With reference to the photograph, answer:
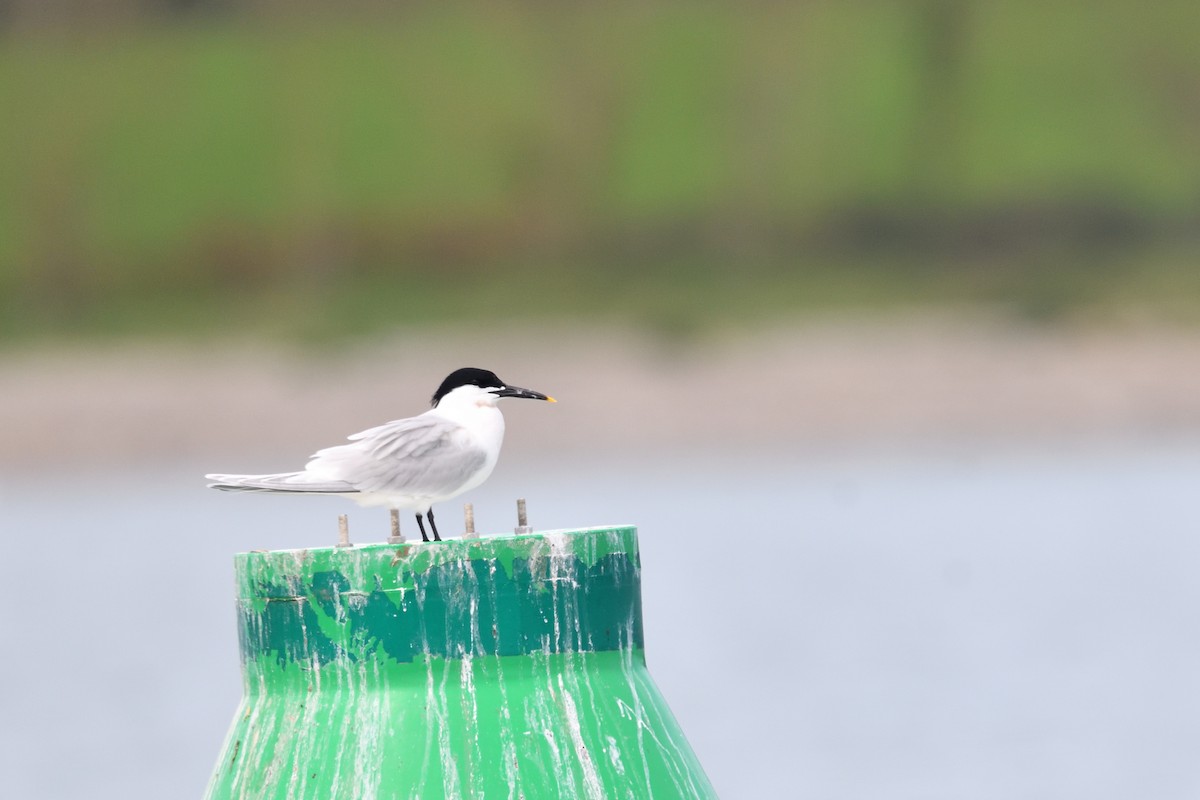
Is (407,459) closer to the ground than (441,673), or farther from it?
farther from it

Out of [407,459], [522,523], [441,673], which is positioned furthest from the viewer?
[407,459]

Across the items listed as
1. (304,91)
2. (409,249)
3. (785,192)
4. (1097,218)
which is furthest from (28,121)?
(1097,218)

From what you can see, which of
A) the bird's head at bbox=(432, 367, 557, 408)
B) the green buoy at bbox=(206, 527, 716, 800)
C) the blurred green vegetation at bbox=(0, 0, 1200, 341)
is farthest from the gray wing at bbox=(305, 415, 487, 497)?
the blurred green vegetation at bbox=(0, 0, 1200, 341)

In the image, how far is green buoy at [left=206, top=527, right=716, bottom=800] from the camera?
2.31 m

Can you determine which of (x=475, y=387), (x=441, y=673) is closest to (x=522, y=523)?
(x=441, y=673)

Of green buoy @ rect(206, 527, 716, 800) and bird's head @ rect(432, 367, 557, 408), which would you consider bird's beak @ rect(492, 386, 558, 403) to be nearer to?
bird's head @ rect(432, 367, 557, 408)

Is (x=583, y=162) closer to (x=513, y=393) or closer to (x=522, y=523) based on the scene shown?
(x=513, y=393)

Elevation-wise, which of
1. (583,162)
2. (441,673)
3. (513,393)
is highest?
(583,162)

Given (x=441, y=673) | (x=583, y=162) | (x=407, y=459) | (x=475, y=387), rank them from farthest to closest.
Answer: (x=583, y=162) → (x=475, y=387) → (x=407, y=459) → (x=441, y=673)

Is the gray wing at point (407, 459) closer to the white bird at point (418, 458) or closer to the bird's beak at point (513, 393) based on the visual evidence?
the white bird at point (418, 458)

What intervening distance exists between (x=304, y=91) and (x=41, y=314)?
→ 497cm

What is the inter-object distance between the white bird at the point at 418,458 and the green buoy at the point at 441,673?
416 mm

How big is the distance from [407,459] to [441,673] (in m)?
0.70

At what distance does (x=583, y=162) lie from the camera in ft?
87.0
